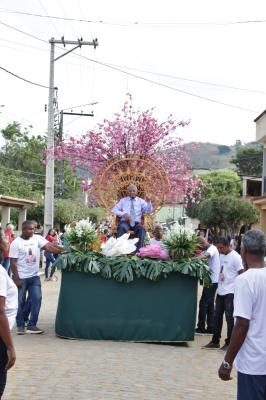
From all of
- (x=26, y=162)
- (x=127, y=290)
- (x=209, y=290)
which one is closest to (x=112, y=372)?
(x=127, y=290)

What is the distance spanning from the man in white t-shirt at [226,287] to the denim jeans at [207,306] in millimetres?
1213

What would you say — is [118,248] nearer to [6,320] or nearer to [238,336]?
[6,320]

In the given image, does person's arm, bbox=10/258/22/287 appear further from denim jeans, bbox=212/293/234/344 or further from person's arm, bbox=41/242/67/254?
denim jeans, bbox=212/293/234/344

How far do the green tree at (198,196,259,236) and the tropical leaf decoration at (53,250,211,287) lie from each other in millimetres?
35451

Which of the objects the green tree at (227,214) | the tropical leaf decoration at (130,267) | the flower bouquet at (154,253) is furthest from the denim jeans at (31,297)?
the green tree at (227,214)

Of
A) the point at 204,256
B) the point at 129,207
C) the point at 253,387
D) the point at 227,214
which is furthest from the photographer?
the point at 227,214

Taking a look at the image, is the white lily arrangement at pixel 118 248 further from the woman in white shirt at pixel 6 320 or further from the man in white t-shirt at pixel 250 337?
the man in white t-shirt at pixel 250 337

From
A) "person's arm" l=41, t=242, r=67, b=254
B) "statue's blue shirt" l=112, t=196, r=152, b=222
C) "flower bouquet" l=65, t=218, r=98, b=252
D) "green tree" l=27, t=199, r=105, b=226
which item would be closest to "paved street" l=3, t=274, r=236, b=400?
"person's arm" l=41, t=242, r=67, b=254

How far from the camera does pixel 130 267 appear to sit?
442 inches

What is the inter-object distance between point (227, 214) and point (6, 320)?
43.3m

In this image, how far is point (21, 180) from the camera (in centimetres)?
6500

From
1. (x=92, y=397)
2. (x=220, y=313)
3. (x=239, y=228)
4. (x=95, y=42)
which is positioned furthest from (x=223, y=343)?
(x=239, y=228)

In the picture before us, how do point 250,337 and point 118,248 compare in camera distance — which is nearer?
point 250,337

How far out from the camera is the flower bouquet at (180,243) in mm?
11711
